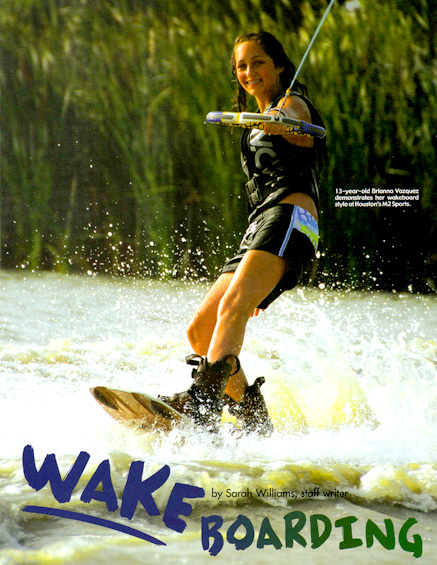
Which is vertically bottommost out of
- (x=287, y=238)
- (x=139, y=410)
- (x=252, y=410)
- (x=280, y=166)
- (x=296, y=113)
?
(x=252, y=410)

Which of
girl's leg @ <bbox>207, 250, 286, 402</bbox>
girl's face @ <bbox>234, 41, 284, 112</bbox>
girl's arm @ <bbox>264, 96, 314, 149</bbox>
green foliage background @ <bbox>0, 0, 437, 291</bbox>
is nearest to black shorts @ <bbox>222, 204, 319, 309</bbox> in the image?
girl's leg @ <bbox>207, 250, 286, 402</bbox>

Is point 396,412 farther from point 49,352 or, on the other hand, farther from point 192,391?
point 49,352

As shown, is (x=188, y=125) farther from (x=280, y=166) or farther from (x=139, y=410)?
(x=139, y=410)

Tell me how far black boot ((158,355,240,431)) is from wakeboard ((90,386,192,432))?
0.03 metres

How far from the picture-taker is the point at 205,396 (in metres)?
1.32

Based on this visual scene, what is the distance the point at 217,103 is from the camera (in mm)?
1924

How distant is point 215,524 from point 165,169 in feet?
3.92

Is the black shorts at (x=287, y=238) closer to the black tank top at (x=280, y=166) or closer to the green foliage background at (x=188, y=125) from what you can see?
the black tank top at (x=280, y=166)

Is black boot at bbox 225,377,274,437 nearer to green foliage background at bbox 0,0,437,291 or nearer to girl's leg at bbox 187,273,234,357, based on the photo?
girl's leg at bbox 187,273,234,357

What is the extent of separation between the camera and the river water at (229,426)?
3.53 feet

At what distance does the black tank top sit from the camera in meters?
1.49

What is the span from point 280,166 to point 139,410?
2.18ft

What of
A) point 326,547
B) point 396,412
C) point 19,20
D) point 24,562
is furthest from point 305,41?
point 24,562

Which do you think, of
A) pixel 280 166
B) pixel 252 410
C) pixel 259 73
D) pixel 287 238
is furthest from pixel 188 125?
pixel 252 410
